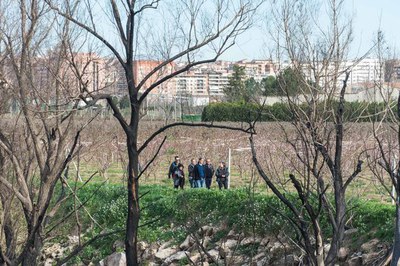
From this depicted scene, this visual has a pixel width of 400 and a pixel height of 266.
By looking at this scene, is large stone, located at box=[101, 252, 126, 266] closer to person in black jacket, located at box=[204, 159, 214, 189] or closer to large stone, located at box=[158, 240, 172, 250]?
large stone, located at box=[158, 240, 172, 250]

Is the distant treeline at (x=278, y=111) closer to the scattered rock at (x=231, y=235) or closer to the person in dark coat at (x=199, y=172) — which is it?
the person in dark coat at (x=199, y=172)

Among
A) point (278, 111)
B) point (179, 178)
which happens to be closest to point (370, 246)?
point (278, 111)

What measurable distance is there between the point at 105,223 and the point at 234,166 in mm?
8036

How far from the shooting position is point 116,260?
23.4 meters

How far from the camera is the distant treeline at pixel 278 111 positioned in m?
13.7

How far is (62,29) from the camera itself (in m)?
15.0

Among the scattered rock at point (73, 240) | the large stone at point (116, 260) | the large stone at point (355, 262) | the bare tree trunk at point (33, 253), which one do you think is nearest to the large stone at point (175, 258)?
the large stone at point (116, 260)

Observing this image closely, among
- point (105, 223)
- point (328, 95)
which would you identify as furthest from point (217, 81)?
point (328, 95)

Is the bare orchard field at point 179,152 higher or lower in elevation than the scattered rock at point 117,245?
higher

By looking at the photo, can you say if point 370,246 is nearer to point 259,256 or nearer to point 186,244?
point 259,256

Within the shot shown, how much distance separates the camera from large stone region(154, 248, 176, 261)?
23.2 metres

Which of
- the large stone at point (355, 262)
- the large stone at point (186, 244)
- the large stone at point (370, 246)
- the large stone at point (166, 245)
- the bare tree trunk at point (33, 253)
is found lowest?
the large stone at point (166, 245)

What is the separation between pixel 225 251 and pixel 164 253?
17.8 feet

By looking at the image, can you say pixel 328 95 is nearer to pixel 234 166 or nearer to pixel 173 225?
pixel 173 225
